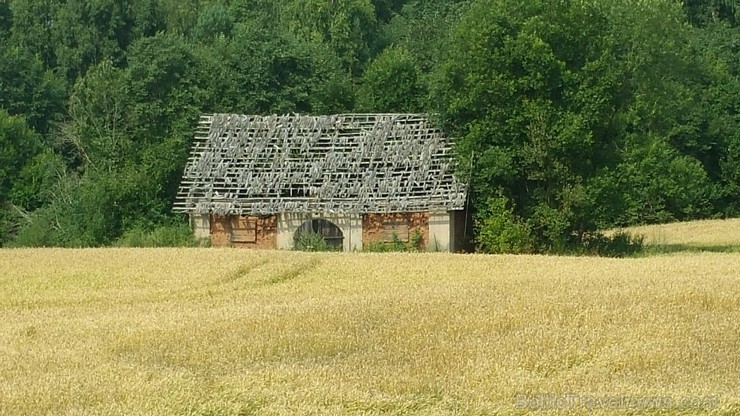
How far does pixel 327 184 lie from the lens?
135 feet

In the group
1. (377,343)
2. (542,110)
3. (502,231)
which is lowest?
(377,343)

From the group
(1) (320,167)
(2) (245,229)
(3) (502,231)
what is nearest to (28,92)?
(2) (245,229)

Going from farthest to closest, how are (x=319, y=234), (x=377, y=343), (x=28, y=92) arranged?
(x=28, y=92) < (x=319, y=234) < (x=377, y=343)

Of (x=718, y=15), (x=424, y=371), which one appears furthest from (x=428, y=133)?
(x=718, y=15)

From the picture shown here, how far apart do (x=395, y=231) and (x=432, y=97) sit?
16.6 feet

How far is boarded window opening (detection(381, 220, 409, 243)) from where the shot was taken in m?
40.2

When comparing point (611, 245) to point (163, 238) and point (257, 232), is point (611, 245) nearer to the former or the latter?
point (257, 232)

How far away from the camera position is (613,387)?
13.9 meters

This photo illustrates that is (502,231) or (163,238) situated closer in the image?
(502,231)

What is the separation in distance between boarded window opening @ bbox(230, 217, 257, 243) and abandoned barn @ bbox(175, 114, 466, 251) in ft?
0.12

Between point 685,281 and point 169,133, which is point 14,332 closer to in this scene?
point 685,281

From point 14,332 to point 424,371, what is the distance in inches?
296

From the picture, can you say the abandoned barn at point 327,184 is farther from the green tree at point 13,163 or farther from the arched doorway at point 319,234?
the green tree at point 13,163

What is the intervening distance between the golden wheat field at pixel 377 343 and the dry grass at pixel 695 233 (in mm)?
18111
